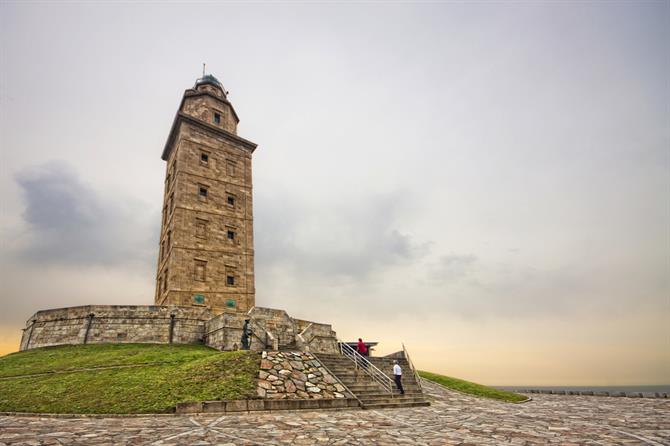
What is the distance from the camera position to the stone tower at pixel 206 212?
A: 1048 inches

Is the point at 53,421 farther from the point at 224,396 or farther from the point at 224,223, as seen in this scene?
the point at 224,223

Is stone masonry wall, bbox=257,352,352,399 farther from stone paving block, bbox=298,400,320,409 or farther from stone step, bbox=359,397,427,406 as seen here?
stone step, bbox=359,397,427,406

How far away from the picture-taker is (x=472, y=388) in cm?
1892

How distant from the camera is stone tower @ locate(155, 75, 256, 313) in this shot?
87.3 feet

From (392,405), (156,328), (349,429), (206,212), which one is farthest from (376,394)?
(206,212)

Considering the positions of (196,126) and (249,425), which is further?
(196,126)

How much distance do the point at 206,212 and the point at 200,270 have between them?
4.85m

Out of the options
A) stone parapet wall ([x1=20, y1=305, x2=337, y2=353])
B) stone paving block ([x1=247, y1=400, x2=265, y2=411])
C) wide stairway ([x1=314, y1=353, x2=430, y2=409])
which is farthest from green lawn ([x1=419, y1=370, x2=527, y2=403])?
stone paving block ([x1=247, y1=400, x2=265, y2=411])

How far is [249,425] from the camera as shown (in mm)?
8586

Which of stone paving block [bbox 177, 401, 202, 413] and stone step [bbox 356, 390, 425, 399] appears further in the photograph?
stone step [bbox 356, 390, 425, 399]

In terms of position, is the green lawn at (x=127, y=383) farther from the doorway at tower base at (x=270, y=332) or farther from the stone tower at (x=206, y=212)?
the stone tower at (x=206, y=212)

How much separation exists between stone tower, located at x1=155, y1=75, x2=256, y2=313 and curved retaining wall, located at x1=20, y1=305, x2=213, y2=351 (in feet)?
14.1

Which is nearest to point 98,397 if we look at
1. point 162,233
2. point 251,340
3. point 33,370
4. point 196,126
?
point 33,370

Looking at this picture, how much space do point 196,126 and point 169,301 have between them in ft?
49.7
